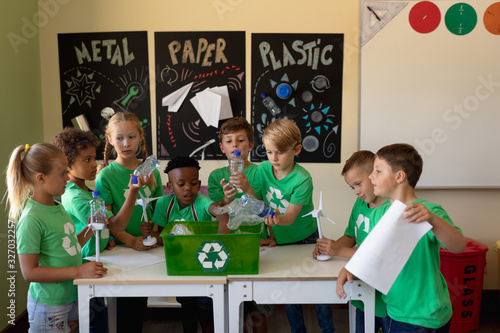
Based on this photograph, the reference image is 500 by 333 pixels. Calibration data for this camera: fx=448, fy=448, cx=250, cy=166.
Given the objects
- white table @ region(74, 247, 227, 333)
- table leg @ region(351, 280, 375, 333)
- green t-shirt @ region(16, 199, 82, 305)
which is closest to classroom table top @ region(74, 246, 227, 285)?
white table @ region(74, 247, 227, 333)

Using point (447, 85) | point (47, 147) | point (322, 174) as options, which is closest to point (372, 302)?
point (47, 147)

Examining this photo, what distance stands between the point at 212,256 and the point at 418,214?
794 millimetres

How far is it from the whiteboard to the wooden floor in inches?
36.6

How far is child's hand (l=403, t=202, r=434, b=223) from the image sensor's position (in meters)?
1.55

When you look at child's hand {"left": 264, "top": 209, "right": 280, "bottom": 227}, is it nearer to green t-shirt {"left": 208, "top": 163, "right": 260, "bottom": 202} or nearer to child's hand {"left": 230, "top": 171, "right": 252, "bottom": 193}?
child's hand {"left": 230, "top": 171, "right": 252, "bottom": 193}

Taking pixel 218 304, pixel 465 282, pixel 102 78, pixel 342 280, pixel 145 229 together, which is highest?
pixel 102 78

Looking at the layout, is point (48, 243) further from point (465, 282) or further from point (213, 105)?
point (465, 282)

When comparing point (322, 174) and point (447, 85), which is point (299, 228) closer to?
point (322, 174)

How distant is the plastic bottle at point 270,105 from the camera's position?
3.37 metres

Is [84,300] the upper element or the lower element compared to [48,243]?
lower

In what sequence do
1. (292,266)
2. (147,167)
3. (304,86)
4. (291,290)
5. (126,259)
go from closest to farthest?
(291,290) → (292,266) → (126,259) → (147,167) → (304,86)

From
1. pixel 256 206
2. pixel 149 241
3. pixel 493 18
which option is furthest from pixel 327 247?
pixel 493 18

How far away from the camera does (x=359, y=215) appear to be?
6.88 feet

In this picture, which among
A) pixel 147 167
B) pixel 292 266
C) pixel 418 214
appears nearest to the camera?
pixel 418 214
